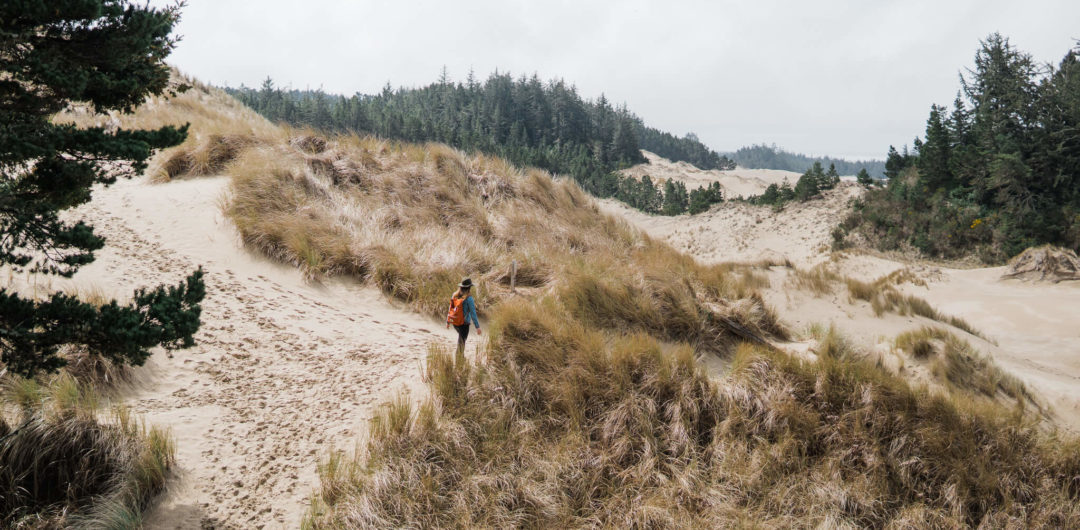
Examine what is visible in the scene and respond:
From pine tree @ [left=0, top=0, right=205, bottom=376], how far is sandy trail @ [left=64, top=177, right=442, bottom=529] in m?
1.17

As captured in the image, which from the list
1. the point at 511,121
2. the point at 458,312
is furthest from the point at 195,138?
the point at 511,121

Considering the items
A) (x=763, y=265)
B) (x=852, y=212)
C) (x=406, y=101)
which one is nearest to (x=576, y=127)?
(x=406, y=101)

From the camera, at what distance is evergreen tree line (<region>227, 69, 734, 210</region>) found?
6931cm

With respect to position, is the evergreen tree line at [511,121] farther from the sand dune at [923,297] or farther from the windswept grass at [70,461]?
the windswept grass at [70,461]

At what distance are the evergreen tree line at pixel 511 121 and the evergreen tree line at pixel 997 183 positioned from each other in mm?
31124

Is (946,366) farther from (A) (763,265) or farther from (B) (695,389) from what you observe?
(A) (763,265)

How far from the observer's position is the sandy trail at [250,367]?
3.19 meters

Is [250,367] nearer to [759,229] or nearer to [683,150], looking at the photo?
[759,229]

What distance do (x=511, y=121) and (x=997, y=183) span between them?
3193 inches

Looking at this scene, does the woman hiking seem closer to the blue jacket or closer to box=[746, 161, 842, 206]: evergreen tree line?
the blue jacket

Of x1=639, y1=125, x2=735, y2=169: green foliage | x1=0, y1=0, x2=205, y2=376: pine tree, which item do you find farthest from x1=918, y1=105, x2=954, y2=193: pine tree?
x1=639, y1=125, x2=735, y2=169: green foliage

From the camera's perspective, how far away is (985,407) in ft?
16.6

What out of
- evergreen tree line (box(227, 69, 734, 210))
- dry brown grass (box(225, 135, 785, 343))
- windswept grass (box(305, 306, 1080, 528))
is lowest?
windswept grass (box(305, 306, 1080, 528))

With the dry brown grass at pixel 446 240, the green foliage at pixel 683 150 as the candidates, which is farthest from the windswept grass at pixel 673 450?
the green foliage at pixel 683 150
